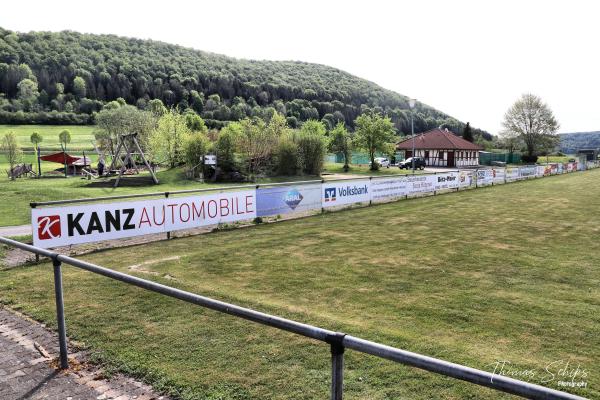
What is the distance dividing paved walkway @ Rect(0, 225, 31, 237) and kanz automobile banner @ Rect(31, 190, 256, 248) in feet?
11.9

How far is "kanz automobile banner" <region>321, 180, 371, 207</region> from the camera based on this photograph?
66.7 ft

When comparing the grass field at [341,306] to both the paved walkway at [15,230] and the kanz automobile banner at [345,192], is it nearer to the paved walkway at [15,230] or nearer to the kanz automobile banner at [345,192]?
the paved walkway at [15,230]

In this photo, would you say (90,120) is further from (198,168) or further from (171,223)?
(171,223)

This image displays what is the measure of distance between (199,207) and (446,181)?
1987cm

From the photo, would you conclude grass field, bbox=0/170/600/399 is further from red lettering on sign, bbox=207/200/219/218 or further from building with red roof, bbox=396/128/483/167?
building with red roof, bbox=396/128/483/167

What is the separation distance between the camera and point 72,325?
6.30 m

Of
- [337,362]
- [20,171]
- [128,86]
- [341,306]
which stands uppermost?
[128,86]

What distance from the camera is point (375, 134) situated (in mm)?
54656

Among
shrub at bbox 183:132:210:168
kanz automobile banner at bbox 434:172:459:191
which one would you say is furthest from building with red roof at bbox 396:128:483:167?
shrub at bbox 183:132:210:168

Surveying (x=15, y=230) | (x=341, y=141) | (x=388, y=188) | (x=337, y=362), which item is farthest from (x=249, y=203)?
(x=341, y=141)

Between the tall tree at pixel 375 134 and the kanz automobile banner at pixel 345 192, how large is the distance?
33.0 m

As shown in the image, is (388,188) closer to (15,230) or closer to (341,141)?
(15,230)

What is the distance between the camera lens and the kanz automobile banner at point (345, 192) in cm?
2033

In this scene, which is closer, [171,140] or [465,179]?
[465,179]
